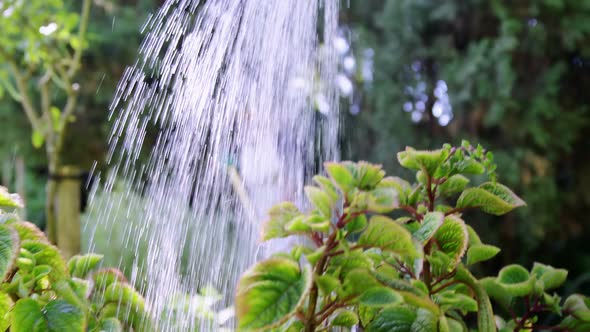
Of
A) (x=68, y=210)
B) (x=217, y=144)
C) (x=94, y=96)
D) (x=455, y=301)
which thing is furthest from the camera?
(x=94, y=96)

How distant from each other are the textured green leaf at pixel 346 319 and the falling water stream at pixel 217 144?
0.25 m

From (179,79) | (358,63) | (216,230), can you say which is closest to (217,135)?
(179,79)

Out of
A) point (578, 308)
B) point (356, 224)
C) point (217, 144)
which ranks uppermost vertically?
point (217, 144)

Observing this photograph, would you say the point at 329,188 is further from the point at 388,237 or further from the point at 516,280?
the point at 516,280

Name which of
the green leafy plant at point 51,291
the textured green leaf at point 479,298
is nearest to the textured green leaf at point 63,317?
the green leafy plant at point 51,291

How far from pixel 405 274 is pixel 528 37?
8.97 feet

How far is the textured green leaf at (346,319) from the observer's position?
0.48 metres

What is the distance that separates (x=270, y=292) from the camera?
0.40m

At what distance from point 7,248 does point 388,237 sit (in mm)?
294

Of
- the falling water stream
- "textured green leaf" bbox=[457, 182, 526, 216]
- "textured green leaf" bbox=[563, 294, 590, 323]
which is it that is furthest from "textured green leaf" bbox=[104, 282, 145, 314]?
"textured green leaf" bbox=[563, 294, 590, 323]

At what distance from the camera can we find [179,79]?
1240mm

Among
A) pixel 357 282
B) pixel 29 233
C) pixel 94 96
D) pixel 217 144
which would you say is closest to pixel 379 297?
pixel 357 282

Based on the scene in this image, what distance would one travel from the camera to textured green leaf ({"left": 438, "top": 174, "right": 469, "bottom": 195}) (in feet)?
1.77

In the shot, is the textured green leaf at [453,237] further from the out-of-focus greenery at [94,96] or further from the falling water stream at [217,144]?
the out-of-focus greenery at [94,96]
